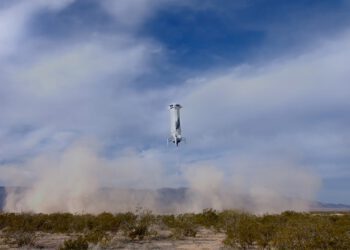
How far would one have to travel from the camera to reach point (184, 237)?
110 feet

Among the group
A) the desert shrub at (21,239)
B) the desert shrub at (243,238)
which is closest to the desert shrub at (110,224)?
the desert shrub at (21,239)

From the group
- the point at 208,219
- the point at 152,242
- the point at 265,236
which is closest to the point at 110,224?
the point at 152,242

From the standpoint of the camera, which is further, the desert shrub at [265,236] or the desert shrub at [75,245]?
the desert shrub at [75,245]

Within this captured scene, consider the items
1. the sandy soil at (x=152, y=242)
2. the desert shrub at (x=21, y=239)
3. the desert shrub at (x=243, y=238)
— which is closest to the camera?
the desert shrub at (x=243, y=238)

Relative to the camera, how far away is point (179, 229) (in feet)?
111

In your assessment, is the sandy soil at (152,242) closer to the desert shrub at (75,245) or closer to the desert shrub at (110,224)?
the desert shrub at (75,245)

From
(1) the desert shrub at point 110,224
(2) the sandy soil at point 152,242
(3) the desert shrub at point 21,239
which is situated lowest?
(2) the sandy soil at point 152,242

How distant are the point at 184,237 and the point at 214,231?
216 inches

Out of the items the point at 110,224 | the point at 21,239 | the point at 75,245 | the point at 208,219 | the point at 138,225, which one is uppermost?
the point at 208,219

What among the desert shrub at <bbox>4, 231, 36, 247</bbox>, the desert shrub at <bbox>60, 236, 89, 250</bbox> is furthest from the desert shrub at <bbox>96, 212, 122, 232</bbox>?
the desert shrub at <bbox>60, 236, 89, 250</bbox>

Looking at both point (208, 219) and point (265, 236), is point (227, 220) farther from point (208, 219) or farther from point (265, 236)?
point (265, 236)

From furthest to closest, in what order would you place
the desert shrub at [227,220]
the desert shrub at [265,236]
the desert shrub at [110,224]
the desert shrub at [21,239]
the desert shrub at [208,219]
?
1. the desert shrub at [208,219]
2. the desert shrub at [227,220]
3. the desert shrub at [110,224]
4. the desert shrub at [21,239]
5. the desert shrub at [265,236]

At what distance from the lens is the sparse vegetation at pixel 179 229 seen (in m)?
20.2

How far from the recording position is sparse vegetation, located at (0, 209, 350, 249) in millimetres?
20203
